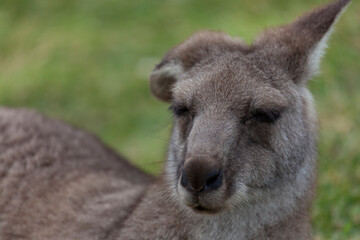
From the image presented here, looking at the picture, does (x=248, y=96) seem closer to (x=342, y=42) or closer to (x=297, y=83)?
(x=297, y=83)

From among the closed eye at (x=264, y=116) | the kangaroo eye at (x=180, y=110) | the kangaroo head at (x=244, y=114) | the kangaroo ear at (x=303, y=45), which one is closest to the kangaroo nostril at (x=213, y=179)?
the kangaroo head at (x=244, y=114)

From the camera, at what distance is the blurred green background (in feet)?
26.9

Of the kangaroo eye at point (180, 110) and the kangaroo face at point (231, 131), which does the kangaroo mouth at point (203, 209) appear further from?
the kangaroo eye at point (180, 110)

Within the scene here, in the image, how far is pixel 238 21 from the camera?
36.0 feet

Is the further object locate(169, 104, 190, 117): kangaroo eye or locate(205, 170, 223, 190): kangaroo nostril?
locate(169, 104, 190, 117): kangaroo eye

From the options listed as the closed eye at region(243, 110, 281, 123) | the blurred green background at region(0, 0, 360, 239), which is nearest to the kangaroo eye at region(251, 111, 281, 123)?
the closed eye at region(243, 110, 281, 123)

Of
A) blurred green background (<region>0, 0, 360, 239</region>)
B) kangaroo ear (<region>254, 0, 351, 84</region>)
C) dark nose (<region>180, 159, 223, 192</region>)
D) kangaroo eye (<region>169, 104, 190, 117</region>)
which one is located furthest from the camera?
blurred green background (<region>0, 0, 360, 239</region>)

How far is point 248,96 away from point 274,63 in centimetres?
41

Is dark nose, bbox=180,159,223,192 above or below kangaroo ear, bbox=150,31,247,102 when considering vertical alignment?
below

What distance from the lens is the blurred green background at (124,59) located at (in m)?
8.21

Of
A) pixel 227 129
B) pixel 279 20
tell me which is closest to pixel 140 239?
pixel 227 129

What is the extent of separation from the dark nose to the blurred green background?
3.08m

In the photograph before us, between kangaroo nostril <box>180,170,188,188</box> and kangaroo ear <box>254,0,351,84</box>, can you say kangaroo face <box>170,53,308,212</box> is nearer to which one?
kangaroo nostril <box>180,170,188,188</box>

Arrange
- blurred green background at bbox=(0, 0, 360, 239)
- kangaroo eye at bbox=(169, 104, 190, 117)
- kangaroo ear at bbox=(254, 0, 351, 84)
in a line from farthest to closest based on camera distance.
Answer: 1. blurred green background at bbox=(0, 0, 360, 239)
2. kangaroo ear at bbox=(254, 0, 351, 84)
3. kangaroo eye at bbox=(169, 104, 190, 117)
